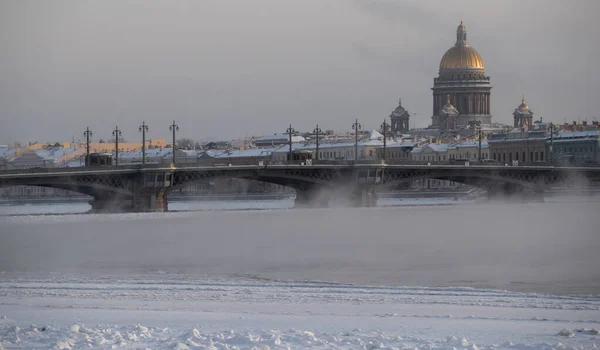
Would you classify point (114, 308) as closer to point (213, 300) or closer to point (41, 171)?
point (213, 300)

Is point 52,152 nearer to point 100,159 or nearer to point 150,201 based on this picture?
point 100,159

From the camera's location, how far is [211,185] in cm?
9325

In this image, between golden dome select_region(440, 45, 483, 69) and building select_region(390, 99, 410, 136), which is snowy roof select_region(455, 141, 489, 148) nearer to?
golden dome select_region(440, 45, 483, 69)

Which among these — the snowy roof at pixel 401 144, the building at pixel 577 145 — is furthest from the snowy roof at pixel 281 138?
the building at pixel 577 145

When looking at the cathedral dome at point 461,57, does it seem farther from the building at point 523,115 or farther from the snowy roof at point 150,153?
the snowy roof at point 150,153

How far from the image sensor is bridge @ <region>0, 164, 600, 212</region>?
2141 inches

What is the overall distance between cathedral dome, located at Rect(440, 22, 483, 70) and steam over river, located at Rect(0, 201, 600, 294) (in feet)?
298

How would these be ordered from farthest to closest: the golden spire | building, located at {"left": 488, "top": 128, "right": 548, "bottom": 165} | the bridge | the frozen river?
the golden spire, building, located at {"left": 488, "top": 128, "right": 548, "bottom": 165}, the bridge, the frozen river

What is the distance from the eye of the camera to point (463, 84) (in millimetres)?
142000

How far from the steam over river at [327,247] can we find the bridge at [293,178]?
145 inches

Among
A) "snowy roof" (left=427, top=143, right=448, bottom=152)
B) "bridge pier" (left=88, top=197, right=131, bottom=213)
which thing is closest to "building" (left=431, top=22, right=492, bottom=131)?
"snowy roof" (left=427, top=143, right=448, bottom=152)

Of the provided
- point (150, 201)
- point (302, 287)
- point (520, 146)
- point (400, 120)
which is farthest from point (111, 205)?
point (400, 120)

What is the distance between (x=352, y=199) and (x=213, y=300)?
4600cm

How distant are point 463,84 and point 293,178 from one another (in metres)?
83.9
